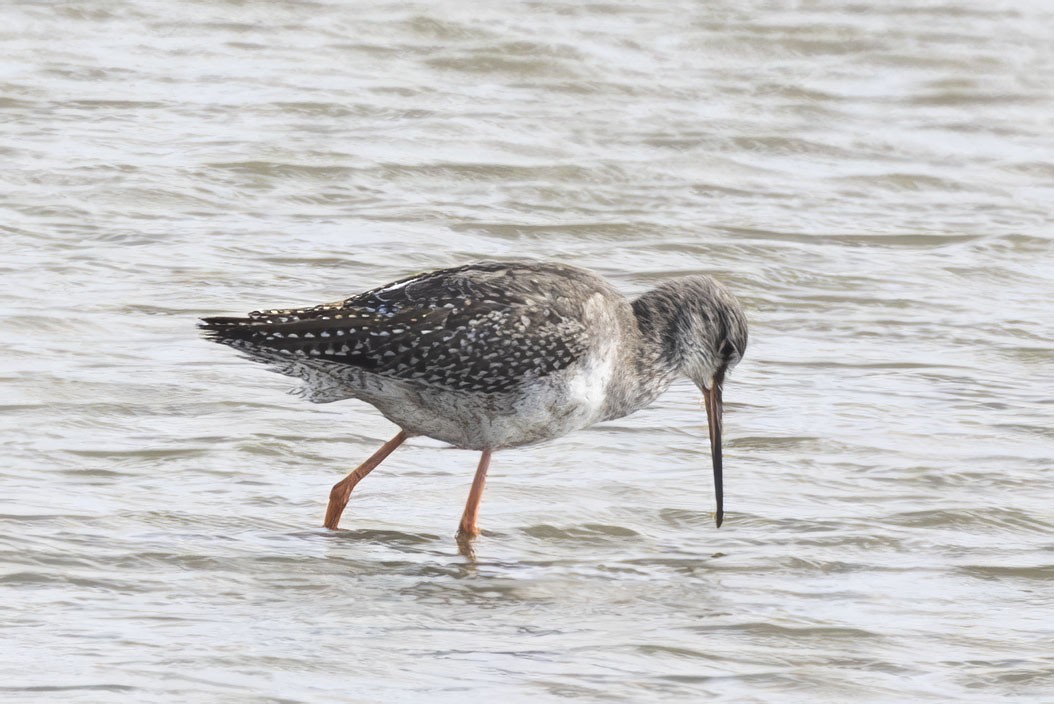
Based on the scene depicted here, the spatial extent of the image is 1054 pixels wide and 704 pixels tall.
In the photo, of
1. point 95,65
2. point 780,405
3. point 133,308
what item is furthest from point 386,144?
point 780,405

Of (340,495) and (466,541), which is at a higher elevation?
(340,495)

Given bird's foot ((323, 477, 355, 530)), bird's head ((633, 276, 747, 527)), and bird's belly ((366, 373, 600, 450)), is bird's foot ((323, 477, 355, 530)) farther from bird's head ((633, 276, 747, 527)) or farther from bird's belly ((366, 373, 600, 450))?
bird's head ((633, 276, 747, 527))

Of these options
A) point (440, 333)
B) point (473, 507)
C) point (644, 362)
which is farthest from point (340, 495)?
point (644, 362)

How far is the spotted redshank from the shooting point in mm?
8016

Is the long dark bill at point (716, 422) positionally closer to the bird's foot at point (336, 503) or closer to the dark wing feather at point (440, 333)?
the dark wing feather at point (440, 333)

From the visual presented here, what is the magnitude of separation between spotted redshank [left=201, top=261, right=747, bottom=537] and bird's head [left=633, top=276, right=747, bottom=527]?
26 centimetres

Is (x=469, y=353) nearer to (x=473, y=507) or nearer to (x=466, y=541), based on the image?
(x=473, y=507)

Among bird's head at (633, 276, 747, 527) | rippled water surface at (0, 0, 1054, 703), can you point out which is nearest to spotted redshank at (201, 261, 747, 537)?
bird's head at (633, 276, 747, 527)

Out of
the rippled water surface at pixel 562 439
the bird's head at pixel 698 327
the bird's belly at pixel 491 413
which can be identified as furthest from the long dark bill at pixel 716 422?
the bird's belly at pixel 491 413

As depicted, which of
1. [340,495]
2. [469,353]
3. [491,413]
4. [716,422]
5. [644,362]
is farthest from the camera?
[716,422]

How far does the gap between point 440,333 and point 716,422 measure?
5.20 ft

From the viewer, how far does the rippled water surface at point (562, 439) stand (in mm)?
6980

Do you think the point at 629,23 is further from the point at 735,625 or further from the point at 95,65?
the point at 735,625

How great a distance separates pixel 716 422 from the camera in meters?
8.96
